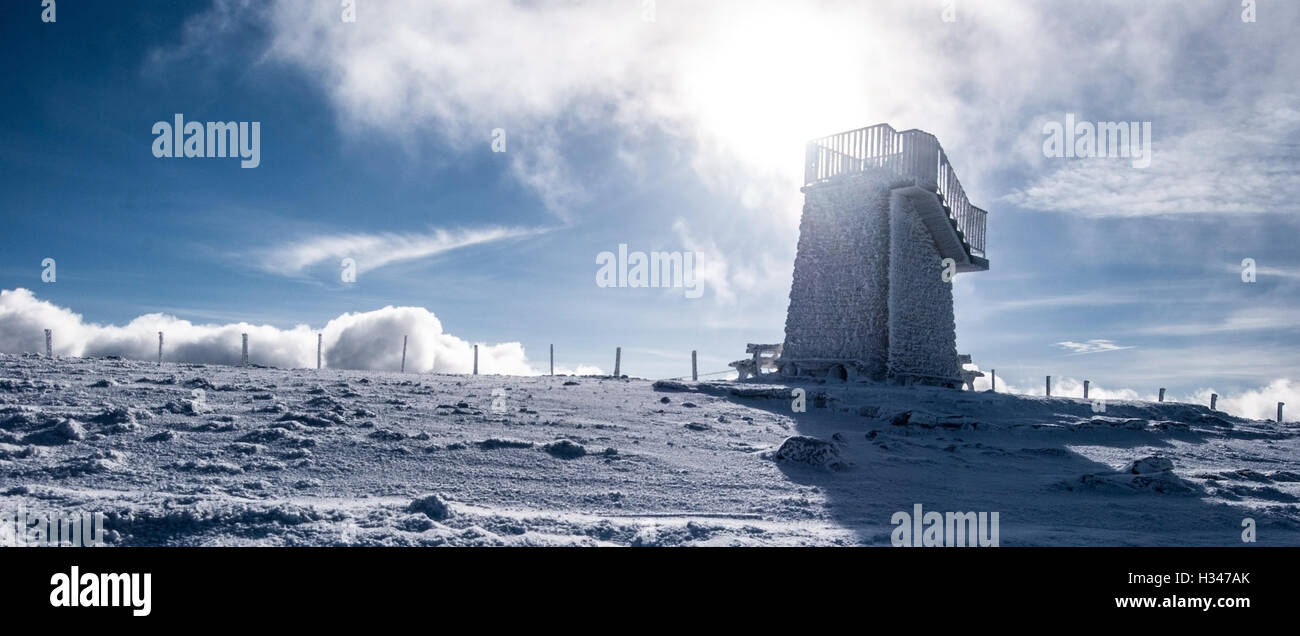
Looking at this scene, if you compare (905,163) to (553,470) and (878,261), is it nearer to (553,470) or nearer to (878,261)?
(878,261)

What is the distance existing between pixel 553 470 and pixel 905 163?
19347mm

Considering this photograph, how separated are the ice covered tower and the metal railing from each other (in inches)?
1.4

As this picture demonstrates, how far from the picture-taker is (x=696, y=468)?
9633mm

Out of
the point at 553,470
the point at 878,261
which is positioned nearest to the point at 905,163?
the point at 878,261

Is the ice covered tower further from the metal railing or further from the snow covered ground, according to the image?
the snow covered ground

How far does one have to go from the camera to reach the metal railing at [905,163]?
24172mm

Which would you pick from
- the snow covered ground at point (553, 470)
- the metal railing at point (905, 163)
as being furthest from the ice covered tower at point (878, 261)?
the snow covered ground at point (553, 470)

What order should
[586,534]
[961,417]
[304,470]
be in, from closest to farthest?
1. [586,534]
2. [304,470]
3. [961,417]

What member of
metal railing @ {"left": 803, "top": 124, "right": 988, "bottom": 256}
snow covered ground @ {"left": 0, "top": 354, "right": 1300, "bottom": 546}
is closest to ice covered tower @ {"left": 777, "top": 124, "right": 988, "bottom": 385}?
metal railing @ {"left": 803, "top": 124, "right": 988, "bottom": 256}

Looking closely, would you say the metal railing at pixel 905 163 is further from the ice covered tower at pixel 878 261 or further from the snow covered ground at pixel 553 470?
the snow covered ground at pixel 553 470
